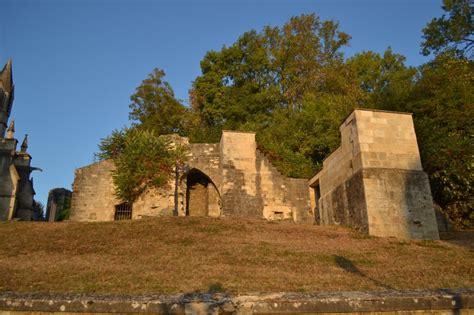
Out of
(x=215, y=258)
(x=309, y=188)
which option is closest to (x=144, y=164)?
(x=309, y=188)

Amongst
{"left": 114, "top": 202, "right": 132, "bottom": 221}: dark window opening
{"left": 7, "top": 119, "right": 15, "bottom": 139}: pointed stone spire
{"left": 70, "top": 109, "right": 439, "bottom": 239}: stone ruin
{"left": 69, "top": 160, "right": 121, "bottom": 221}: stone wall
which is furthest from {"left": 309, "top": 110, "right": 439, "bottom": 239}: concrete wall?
{"left": 7, "top": 119, "right": 15, "bottom": 139}: pointed stone spire

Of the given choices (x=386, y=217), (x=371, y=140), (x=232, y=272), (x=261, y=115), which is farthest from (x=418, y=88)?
(x=232, y=272)

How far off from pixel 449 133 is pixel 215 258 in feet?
40.2

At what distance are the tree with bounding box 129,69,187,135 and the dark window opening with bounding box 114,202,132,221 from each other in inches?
317

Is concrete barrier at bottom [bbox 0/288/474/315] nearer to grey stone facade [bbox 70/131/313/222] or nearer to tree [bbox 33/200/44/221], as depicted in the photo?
grey stone facade [bbox 70/131/313/222]

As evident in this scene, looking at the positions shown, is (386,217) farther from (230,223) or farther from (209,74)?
(209,74)

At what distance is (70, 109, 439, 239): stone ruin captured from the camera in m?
12.3

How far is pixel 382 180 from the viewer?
12.5m

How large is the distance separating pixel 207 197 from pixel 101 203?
5451 mm

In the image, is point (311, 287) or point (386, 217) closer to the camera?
point (311, 287)

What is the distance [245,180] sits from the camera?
18203 millimetres

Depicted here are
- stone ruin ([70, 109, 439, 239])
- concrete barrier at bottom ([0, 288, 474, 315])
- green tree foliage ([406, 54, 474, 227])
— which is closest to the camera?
concrete barrier at bottom ([0, 288, 474, 315])

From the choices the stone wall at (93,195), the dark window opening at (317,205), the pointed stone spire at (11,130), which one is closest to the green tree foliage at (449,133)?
the dark window opening at (317,205)

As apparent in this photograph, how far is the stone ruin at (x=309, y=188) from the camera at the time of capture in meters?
12.3
